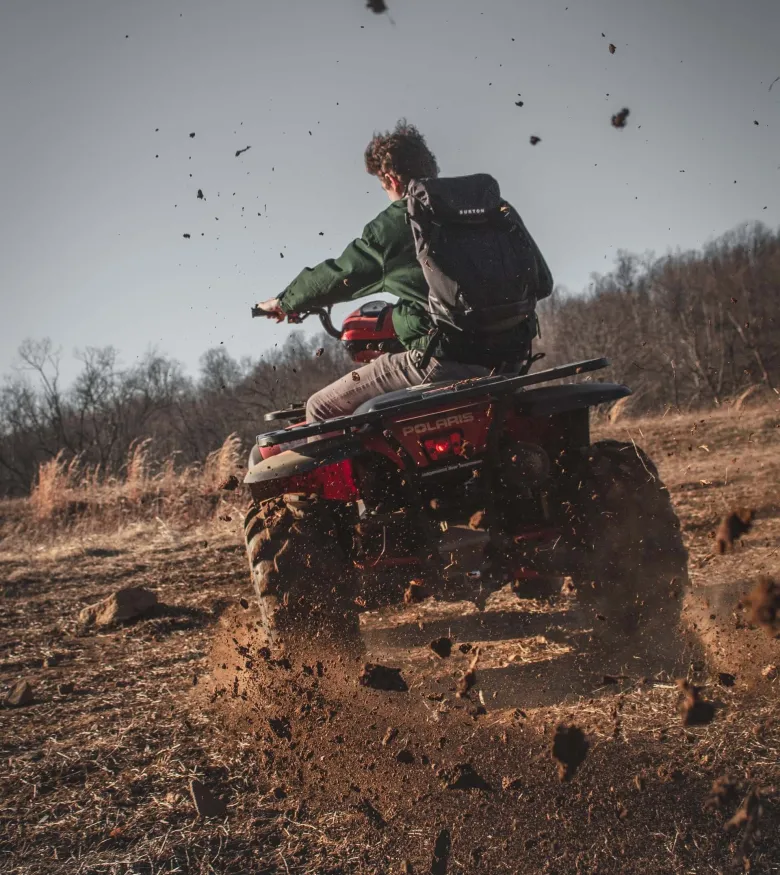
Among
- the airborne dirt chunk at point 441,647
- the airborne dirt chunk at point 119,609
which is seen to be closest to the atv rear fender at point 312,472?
the airborne dirt chunk at point 441,647

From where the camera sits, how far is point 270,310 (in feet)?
12.4

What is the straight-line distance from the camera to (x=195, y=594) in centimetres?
551

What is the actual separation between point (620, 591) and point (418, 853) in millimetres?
1390

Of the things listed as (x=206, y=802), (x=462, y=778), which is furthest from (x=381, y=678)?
(x=206, y=802)

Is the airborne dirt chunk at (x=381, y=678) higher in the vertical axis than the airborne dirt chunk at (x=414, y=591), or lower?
lower

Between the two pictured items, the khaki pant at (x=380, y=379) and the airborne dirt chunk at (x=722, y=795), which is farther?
the khaki pant at (x=380, y=379)

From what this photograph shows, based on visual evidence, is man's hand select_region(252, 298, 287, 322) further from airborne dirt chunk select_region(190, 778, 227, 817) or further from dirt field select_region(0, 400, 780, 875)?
airborne dirt chunk select_region(190, 778, 227, 817)

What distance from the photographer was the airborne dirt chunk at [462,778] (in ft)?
7.70

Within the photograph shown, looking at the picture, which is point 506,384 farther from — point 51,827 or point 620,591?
point 51,827

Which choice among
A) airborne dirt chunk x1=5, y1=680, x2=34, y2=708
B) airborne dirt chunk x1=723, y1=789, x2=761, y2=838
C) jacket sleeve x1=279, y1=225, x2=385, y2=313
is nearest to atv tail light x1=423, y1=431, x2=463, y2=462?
jacket sleeve x1=279, y1=225, x2=385, y2=313

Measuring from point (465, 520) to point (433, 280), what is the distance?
0.93 m

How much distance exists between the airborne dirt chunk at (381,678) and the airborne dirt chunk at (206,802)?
655 mm

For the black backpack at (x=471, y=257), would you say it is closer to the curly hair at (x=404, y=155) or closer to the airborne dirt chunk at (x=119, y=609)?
the curly hair at (x=404, y=155)

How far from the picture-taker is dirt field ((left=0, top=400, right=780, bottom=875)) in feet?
6.79
